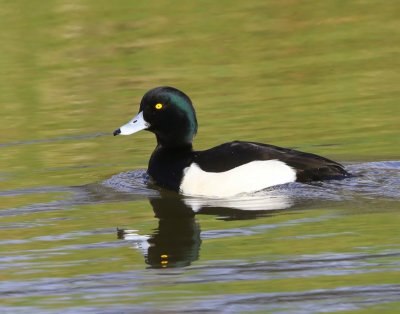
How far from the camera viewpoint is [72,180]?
1105 centimetres

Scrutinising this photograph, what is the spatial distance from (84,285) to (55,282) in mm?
210

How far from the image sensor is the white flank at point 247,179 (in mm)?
10289

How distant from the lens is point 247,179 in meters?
10.3

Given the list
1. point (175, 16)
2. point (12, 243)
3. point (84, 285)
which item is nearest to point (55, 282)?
point (84, 285)

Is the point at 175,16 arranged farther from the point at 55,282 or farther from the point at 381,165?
the point at 55,282

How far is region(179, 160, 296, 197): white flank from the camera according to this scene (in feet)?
33.8

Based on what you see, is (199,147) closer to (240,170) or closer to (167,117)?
(167,117)

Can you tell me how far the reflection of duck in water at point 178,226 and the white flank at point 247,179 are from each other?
0.51 feet

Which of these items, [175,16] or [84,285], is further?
[175,16]

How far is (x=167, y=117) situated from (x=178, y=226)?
2.26 metres

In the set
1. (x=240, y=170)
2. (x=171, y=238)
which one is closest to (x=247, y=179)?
(x=240, y=170)

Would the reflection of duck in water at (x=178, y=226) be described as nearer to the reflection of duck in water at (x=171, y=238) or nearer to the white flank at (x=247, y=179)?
the reflection of duck in water at (x=171, y=238)

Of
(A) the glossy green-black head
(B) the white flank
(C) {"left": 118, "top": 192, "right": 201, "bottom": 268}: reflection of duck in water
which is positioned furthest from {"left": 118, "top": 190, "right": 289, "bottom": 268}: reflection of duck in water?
(A) the glossy green-black head

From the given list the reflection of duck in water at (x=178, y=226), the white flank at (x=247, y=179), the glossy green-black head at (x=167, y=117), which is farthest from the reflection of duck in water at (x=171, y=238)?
the glossy green-black head at (x=167, y=117)
